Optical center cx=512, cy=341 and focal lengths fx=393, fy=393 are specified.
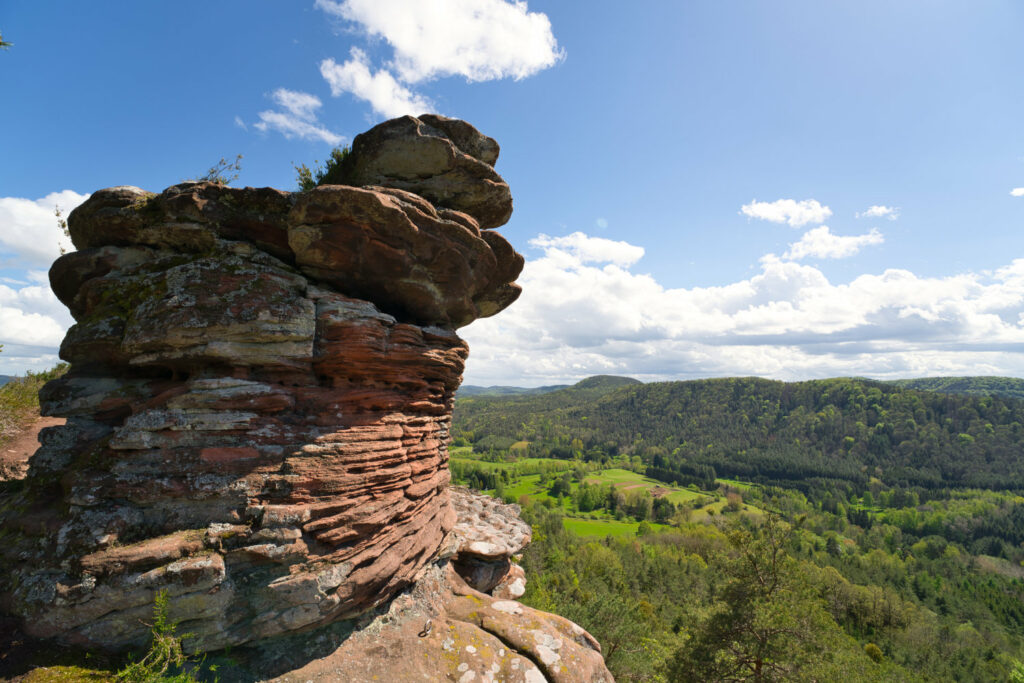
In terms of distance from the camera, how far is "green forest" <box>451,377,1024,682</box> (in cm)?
1984

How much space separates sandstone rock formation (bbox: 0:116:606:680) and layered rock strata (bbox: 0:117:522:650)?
5 centimetres

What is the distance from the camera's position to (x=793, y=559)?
66.8ft

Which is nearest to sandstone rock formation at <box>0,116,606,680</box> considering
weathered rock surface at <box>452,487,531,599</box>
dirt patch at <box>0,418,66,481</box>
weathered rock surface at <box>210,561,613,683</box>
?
weathered rock surface at <box>210,561,613,683</box>

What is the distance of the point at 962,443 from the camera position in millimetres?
190250

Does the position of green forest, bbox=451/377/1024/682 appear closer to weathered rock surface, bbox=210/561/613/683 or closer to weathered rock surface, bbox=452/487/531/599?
weathered rock surface, bbox=452/487/531/599

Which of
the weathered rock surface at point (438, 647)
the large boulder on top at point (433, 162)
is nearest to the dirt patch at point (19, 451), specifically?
the weathered rock surface at point (438, 647)

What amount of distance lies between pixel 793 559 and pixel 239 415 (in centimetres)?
2564

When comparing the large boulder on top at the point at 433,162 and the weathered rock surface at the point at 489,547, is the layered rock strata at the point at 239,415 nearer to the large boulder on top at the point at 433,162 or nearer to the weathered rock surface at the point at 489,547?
the large boulder on top at the point at 433,162

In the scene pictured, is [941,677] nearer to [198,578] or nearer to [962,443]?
[198,578]

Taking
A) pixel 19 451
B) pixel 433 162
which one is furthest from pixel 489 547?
pixel 19 451

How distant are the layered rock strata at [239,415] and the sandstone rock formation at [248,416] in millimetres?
48

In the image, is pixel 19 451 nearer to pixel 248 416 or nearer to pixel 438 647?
pixel 248 416

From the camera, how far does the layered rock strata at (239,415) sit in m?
8.24

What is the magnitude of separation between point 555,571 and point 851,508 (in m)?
162
